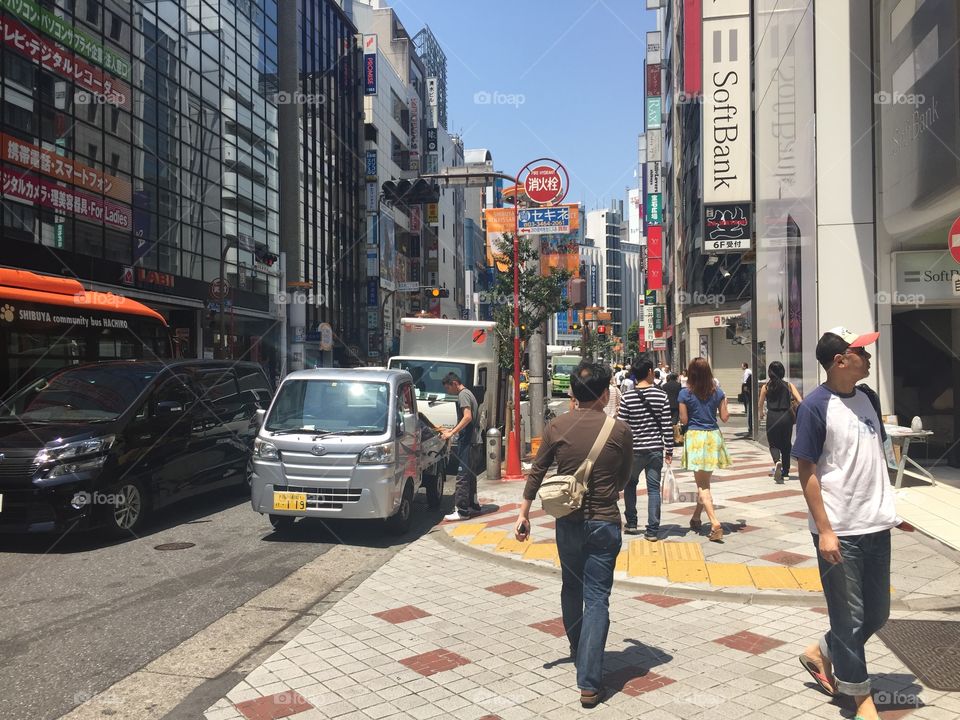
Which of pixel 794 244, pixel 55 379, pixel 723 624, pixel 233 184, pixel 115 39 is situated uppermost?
pixel 115 39

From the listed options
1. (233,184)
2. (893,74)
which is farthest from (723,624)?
(233,184)

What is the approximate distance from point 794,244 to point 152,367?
11.0 m

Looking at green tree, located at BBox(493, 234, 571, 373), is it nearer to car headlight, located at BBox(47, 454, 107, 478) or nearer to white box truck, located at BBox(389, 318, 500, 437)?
white box truck, located at BBox(389, 318, 500, 437)

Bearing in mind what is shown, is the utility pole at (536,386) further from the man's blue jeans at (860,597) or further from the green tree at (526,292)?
the man's blue jeans at (860,597)

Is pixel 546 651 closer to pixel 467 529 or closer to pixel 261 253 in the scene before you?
pixel 467 529

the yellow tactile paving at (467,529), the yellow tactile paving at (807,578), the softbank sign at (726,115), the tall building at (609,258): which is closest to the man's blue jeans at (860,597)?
the yellow tactile paving at (807,578)

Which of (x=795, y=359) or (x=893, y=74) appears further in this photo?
(x=795, y=359)

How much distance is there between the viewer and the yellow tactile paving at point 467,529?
831 centimetres

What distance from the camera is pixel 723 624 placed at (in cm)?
523

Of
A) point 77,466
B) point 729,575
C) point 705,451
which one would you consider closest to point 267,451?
point 77,466

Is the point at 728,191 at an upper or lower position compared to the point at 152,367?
upper

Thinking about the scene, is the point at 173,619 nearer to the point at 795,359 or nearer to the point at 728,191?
the point at 795,359

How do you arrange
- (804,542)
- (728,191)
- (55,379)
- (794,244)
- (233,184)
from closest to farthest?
→ 1. (804,542)
2. (55,379)
3. (794,244)
4. (728,191)
5. (233,184)

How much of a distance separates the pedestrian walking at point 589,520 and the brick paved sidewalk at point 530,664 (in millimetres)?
290
